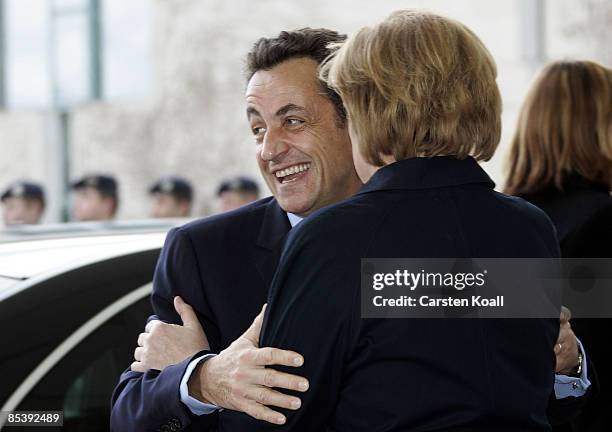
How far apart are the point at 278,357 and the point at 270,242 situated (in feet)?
2.42

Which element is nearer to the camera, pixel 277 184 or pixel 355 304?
pixel 355 304

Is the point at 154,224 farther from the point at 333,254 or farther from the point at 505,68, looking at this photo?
the point at 505,68

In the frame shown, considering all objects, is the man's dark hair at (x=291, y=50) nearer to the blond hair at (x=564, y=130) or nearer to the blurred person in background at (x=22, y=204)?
the blond hair at (x=564, y=130)

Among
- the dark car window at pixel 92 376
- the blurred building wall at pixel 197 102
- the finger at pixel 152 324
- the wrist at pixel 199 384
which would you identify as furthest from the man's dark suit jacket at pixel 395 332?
the blurred building wall at pixel 197 102

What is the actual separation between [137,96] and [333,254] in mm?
7605

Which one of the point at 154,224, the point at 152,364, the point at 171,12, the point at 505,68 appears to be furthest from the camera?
the point at 171,12

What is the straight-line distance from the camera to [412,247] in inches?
74.0

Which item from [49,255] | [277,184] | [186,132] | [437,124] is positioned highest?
[437,124]

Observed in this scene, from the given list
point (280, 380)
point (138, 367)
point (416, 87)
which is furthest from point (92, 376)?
point (416, 87)

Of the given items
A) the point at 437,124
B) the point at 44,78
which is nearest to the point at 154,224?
the point at 437,124

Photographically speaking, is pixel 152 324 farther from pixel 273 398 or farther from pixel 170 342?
pixel 273 398

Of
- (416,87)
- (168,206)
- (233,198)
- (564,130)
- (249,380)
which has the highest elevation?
(416,87)

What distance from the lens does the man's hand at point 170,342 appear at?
93.1 inches

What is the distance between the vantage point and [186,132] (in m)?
22.4
